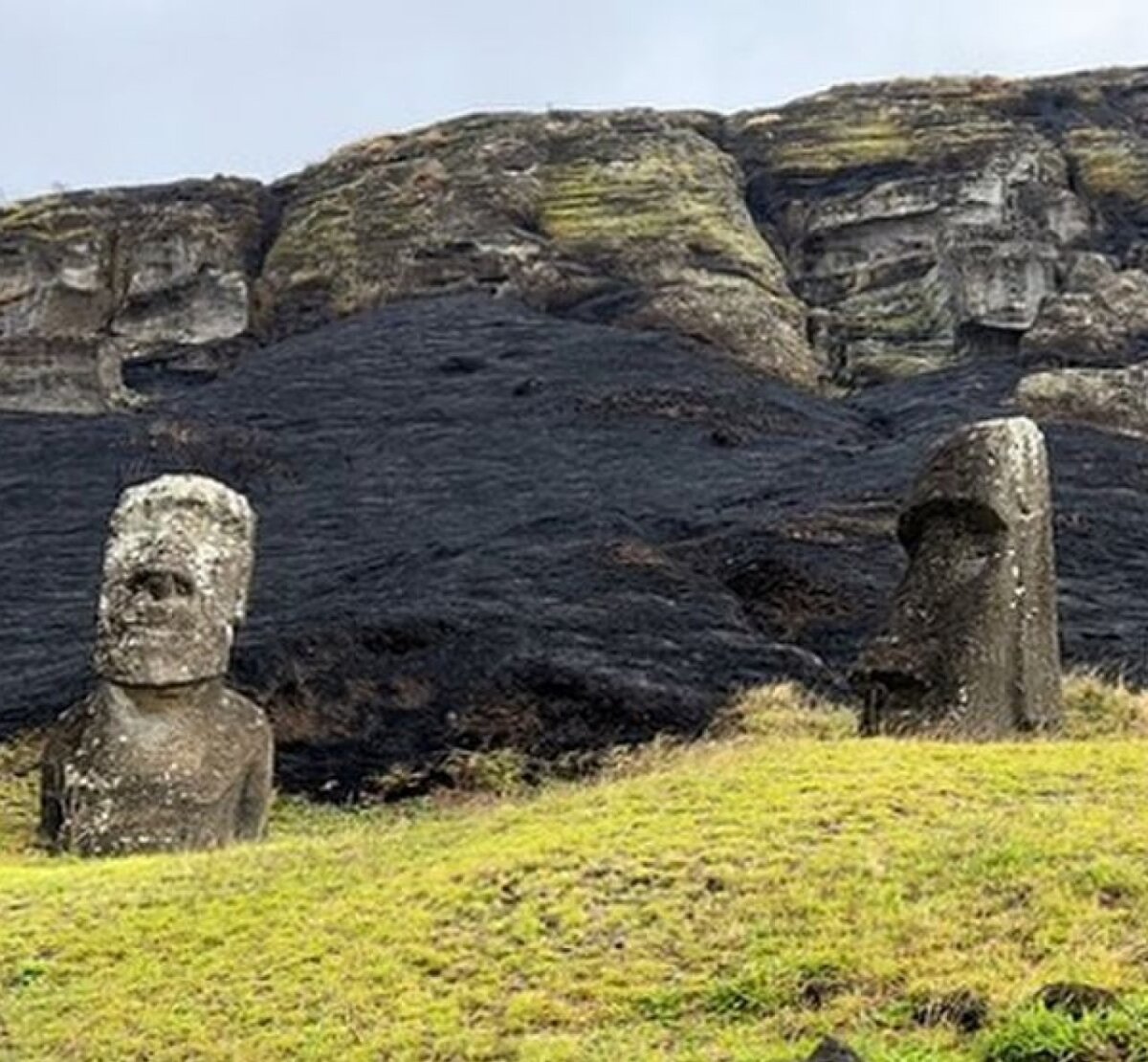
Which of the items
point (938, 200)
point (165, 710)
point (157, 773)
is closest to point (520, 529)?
point (165, 710)

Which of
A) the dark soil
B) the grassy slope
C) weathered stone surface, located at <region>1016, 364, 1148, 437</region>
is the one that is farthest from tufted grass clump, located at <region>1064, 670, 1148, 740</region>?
weathered stone surface, located at <region>1016, 364, 1148, 437</region>

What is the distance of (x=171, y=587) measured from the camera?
55.7ft

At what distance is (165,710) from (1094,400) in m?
22.5

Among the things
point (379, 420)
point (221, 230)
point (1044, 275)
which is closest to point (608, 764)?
point (379, 420)

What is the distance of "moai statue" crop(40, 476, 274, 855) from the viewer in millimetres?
16312

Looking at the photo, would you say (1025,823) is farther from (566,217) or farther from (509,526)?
(566,217)

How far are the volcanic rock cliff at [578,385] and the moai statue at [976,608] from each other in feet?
16.6

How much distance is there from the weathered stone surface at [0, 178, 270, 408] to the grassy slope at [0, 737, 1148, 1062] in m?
38.6

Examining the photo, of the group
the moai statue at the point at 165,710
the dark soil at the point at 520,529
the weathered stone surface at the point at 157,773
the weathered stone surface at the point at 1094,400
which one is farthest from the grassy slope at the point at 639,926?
the weathered stone surface at the point at 1094,400

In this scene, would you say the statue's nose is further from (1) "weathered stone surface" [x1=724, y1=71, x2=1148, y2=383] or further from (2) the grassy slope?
(1) "weathered stone surface" [x1=724, y1=71, x2=1148, y2=383]

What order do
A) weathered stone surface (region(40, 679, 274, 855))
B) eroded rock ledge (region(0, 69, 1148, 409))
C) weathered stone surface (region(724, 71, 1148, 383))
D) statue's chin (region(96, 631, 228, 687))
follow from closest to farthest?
weathered stone surface (region(40, 679, 274, 855))
statue's chin (region(96, 631, 228, 687))
eroded rock ledge (region(0, 69, 1148, 409))
weathered stone surface (region(724, 71, 1148, 383))

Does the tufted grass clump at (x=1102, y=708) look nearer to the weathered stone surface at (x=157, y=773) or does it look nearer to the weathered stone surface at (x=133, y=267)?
the weathered stone surface at (x=157, y=773)

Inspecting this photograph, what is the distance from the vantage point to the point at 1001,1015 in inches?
370

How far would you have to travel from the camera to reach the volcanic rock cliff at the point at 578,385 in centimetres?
2423
